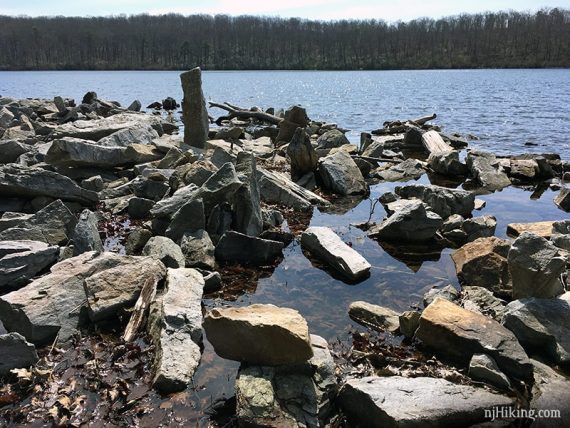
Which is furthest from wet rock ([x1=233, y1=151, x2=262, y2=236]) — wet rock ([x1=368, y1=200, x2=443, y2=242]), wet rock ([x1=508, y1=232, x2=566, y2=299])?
wet rock ([x1=508, y1=232, x2=566, y2=299])

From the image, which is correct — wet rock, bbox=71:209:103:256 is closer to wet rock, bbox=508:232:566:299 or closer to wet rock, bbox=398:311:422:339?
wet rock, bbox=398:311:422:339

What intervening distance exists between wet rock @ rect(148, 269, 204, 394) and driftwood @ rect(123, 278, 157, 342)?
13 cm

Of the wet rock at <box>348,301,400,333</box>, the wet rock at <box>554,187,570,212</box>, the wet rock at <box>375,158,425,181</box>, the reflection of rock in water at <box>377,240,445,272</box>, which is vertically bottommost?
the wet rock at <box>348,301,400,333</box>

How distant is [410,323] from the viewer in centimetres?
565

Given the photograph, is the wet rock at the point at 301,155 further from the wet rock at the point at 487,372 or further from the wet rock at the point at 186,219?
the wet rock at the point at 487,372

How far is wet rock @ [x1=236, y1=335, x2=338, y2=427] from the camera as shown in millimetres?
4051

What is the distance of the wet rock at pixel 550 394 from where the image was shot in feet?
13.9

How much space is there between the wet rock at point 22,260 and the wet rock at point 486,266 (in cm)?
618

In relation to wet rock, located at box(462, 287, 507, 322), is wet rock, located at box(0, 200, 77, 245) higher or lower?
higher

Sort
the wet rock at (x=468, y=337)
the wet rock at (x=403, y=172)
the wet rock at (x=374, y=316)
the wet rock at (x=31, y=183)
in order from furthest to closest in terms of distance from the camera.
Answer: the wet rock at (x=403, y=172), the wet rock at (x=31, y=183), the wet rock at (x=374, y=316), the wet rock at (x=468, y=337)

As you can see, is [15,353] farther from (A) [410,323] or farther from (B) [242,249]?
(A) [410,323]

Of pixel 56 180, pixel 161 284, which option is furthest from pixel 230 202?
pixel 56 180

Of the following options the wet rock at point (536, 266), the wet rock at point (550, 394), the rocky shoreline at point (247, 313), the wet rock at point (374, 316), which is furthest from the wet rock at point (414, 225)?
the wet rock at point (550, 394)

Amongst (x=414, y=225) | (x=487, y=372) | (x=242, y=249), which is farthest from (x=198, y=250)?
(x=487, y=372)
